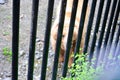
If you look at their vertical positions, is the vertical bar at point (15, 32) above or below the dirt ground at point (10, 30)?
above

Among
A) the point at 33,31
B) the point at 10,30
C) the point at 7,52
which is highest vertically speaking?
the point at 33,31

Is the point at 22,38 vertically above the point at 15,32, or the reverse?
the point at 15,32

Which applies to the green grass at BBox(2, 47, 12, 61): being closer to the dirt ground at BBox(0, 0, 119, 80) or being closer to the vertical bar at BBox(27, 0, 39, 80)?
the dirt ground at BBox(0, 0, 119, 80)

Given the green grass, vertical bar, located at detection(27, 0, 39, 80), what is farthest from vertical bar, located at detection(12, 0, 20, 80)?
the green grass

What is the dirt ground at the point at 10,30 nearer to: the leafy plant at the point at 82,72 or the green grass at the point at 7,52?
the green grass at the point at 7,52

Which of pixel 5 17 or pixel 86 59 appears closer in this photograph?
pixel 86 59

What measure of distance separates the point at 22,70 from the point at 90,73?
1.82 meters

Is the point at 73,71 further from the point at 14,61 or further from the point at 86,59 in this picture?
the point at 14,61

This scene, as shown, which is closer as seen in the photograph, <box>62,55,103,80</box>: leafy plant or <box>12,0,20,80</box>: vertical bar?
<box>12,0,20,80</box>: vertical bar

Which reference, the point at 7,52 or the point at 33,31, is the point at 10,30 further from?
the point at 33,31

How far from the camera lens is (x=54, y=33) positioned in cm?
354

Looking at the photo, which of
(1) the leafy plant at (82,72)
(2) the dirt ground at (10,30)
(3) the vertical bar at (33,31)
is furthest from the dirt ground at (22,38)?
(3) the vertical bar at (33,31)

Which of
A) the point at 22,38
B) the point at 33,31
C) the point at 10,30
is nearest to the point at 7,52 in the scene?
the point at 22,38

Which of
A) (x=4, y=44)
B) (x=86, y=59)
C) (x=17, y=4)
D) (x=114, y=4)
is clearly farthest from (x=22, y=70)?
(x=17, y=4)
